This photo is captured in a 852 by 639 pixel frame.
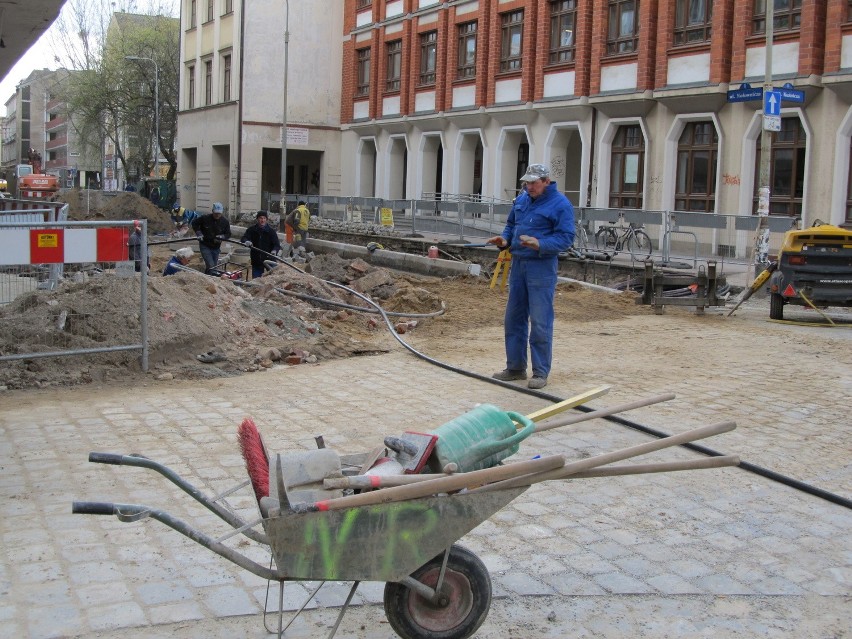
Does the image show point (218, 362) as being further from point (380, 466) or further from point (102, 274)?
point (380, 466)

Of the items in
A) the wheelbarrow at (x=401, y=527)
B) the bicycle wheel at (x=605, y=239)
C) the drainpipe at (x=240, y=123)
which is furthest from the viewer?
the drainpipe at (x=240, y=123)

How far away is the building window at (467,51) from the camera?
38.3 m

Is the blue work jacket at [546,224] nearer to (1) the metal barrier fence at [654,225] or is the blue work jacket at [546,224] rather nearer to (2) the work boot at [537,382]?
(2) the work boot at [537,382]

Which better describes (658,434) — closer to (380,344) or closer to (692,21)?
(380,344)

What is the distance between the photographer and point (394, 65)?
145ft

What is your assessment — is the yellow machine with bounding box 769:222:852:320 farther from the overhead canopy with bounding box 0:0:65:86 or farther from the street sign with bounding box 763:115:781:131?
the overhead canopy with bounding box 0:0:65:86

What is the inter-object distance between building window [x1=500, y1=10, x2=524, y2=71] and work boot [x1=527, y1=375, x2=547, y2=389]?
1105 inches

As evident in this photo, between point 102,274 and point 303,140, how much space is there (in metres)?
38.0

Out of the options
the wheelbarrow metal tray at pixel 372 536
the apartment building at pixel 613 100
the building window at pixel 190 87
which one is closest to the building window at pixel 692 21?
the apartment building at pixel 613 100

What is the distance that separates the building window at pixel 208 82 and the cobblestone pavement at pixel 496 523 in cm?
4710

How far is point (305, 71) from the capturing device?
160ft

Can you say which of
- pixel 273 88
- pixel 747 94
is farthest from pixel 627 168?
pixel 273 88

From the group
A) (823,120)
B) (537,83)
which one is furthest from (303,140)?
(823,120)

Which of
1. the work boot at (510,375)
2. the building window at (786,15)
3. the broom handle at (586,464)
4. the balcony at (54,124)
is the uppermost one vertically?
the balcony at (54,124)
